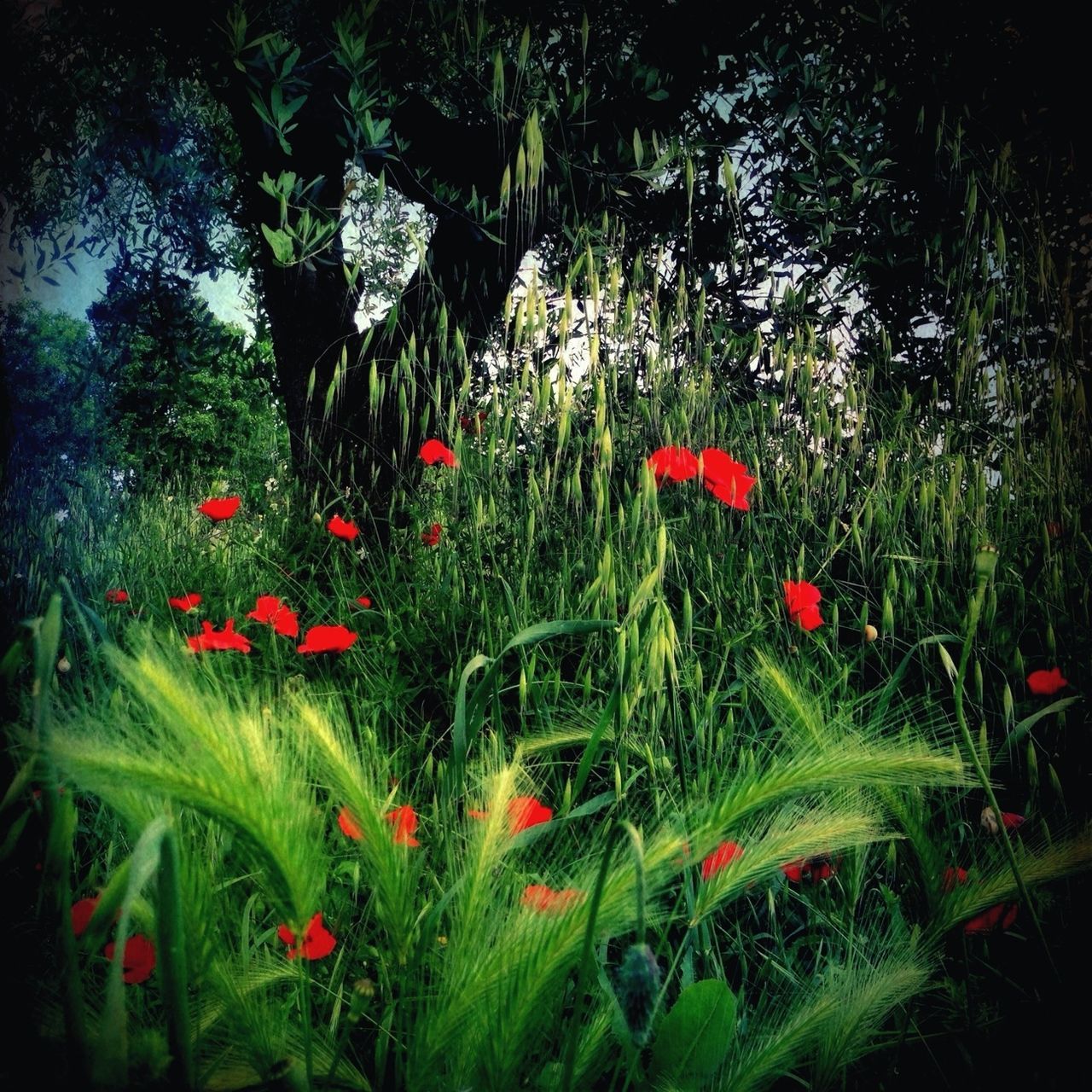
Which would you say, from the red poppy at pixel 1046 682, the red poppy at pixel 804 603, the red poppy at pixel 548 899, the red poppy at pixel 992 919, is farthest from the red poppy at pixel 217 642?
the red poppy at pixel 1046 682

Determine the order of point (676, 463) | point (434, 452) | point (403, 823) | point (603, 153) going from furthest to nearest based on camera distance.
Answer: point (603, 153) < point (434, 452) < point (676, 463) < point (403, 823)

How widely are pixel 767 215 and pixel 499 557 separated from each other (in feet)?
3.95

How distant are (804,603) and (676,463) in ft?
0.96

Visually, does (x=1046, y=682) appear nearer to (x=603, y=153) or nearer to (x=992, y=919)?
(x=992, y=919)

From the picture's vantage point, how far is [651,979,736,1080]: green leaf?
25.7 inches

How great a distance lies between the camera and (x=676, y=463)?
4.12 feet

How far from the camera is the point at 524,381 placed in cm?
133

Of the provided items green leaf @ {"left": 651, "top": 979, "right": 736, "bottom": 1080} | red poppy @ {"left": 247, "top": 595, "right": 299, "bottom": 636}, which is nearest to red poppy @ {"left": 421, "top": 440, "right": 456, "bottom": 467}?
red poppy @ {"left": 247, "top": 595, "right": 299, "bottom": 636}

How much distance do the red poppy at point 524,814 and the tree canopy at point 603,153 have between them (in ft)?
2.86

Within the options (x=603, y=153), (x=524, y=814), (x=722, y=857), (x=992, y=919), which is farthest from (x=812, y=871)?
(x=603, y=153)

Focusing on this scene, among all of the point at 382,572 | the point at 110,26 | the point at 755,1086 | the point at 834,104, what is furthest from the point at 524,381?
the point at 110,26

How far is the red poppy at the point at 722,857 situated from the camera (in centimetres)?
71

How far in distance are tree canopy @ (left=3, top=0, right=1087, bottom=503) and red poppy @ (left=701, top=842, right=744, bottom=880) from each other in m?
1.02

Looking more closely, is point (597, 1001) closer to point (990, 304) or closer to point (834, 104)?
point (990, 304)
